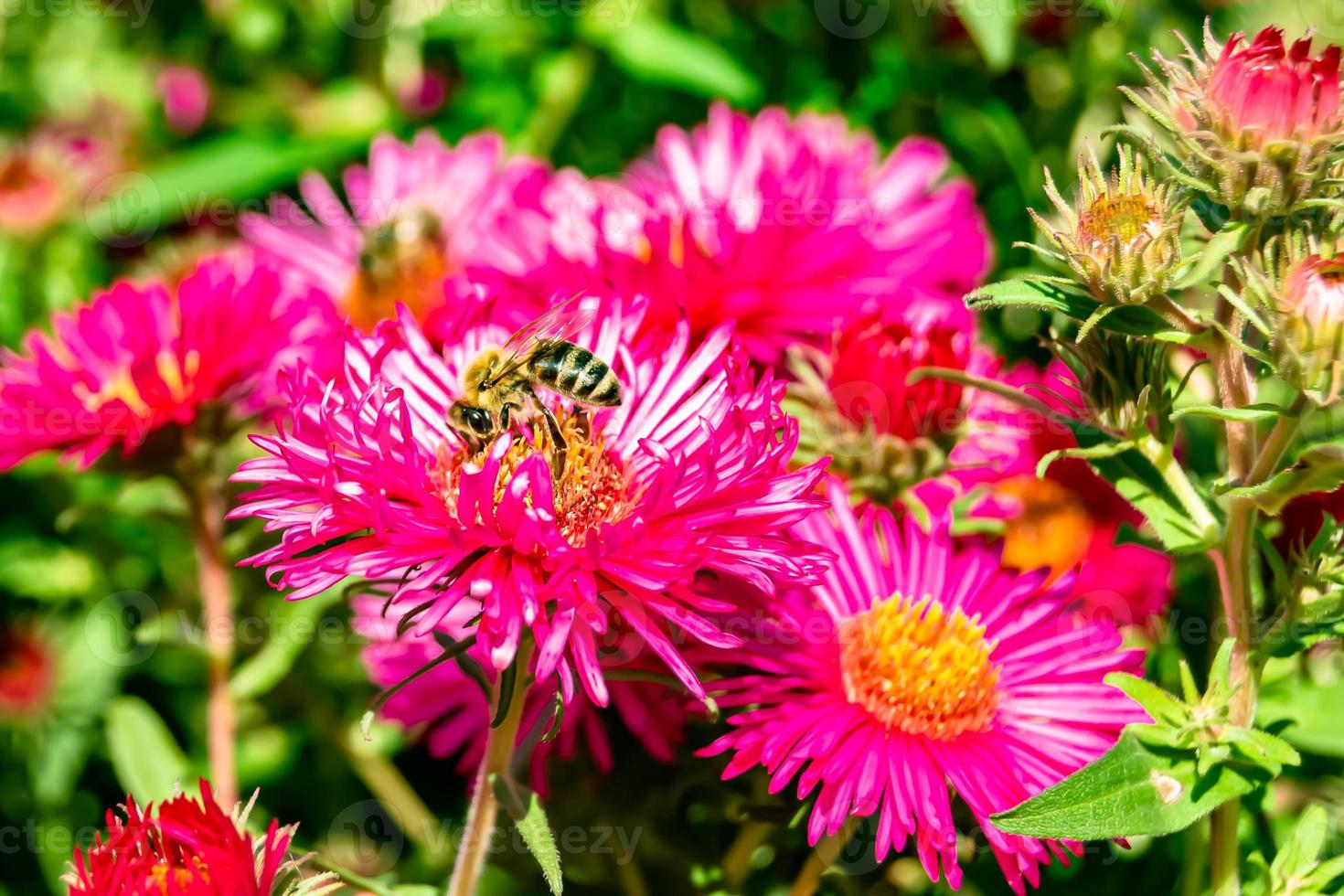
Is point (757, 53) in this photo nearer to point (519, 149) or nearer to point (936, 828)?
point (519, 149)

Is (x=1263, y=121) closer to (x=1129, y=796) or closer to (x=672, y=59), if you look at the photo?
(x=1129, y=796)

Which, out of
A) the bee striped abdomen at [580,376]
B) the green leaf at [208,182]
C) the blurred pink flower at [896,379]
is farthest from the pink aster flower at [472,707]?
the green leaf at [208,182]

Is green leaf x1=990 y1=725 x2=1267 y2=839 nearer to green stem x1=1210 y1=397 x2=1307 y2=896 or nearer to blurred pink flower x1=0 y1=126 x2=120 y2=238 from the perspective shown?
green stem x1=1210 y1=397 x2=1307 y2=896

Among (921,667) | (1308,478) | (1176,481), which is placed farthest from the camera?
(921,667)

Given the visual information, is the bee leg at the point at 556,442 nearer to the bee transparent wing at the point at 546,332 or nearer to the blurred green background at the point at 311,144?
the bee transparent wing at the point at 546,332

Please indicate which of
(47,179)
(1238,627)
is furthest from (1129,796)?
(47,179)

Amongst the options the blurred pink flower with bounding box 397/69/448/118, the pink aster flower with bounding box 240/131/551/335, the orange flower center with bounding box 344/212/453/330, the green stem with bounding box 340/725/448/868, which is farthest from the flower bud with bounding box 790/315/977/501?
the blurred pink flower with bounding box 397/69/448/118

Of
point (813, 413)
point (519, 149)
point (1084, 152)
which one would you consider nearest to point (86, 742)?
point (519, 149)
